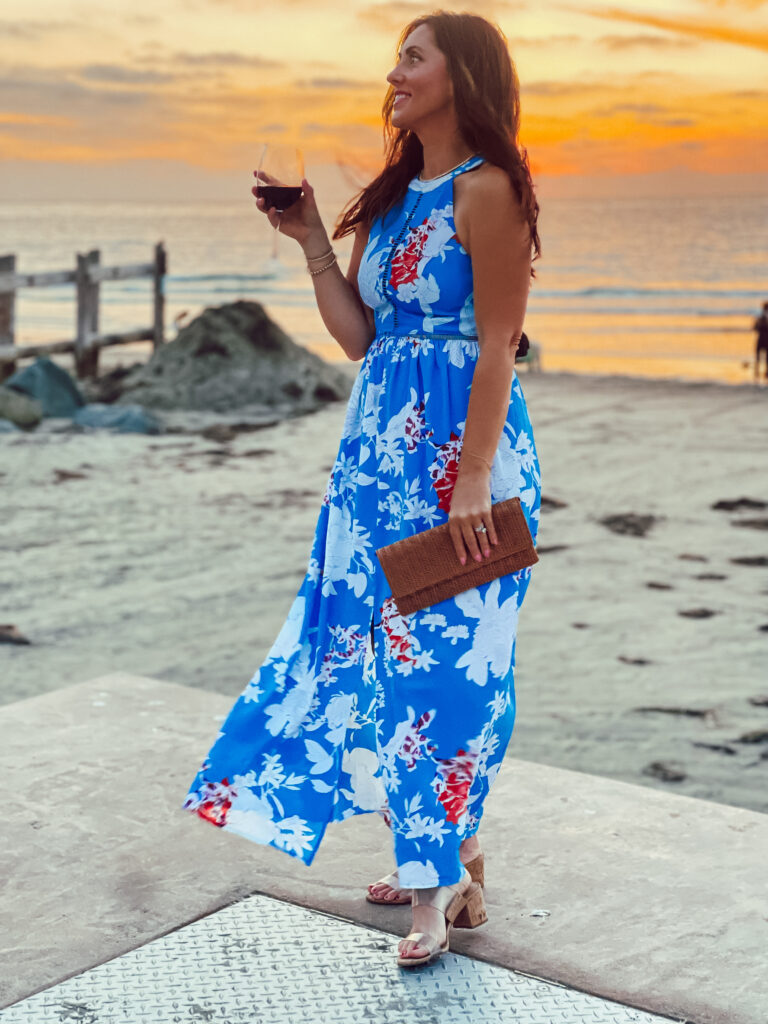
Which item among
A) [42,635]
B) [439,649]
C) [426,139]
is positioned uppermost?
[426,139]

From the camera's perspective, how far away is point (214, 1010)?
2.31 meters

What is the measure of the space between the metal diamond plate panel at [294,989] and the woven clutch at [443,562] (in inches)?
27.5

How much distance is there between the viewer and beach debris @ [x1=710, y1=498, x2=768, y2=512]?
798 centimetres

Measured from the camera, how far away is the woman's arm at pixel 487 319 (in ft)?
7.80

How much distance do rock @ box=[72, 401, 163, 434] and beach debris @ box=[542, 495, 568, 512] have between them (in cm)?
405

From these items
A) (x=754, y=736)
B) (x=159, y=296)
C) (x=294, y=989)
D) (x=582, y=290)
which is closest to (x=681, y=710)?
(x=754, y=736)

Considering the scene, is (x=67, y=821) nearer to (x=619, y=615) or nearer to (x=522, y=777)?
(x=522, y=777)

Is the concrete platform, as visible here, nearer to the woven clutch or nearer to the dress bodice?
the woven clutch

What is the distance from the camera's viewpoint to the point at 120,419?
1119cm

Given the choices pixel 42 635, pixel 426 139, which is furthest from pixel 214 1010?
pixel 42 635

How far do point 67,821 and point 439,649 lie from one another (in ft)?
3.95

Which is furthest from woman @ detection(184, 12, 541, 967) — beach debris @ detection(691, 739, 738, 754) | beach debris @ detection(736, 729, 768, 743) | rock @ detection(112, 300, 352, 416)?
rock @ detection(112, 300, 352, 416)

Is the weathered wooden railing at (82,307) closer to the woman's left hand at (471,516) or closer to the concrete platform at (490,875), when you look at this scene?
the concrete platform at (490,875)

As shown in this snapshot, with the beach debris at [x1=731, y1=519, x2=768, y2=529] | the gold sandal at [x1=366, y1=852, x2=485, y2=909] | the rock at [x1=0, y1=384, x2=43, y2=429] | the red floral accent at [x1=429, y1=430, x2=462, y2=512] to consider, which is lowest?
the gold sandal at [x1=366, y1=852, x2=485, y2=909]
